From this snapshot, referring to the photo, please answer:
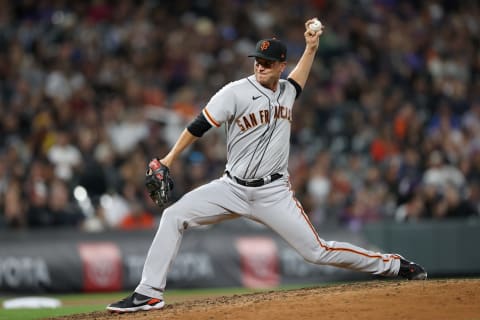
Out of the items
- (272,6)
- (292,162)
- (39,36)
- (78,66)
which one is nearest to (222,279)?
(292,162)

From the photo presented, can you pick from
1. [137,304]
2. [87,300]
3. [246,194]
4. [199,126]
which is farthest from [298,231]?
[87,300]

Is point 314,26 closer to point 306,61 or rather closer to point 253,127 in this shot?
point 306,61

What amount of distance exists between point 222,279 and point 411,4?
9.63 metres

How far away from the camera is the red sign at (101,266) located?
480 inches

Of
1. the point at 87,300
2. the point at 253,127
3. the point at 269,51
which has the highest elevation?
the point at 269,51

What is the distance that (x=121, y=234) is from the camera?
492 inches

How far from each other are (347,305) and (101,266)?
6.34 metres

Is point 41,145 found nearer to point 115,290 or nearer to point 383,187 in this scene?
Result: point 115,290

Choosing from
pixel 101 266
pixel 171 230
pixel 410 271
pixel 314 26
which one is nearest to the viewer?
pixel 171 230

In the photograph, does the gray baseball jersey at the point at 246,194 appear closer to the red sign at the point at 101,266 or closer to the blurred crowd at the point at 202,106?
the red sign at the point at 101,266

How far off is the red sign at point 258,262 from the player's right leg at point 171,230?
601cm

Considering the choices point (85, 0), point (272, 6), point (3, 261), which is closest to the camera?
point (3, 261)

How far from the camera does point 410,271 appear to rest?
738 centimetres

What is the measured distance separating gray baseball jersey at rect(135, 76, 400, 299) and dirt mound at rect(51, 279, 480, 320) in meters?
0.30
